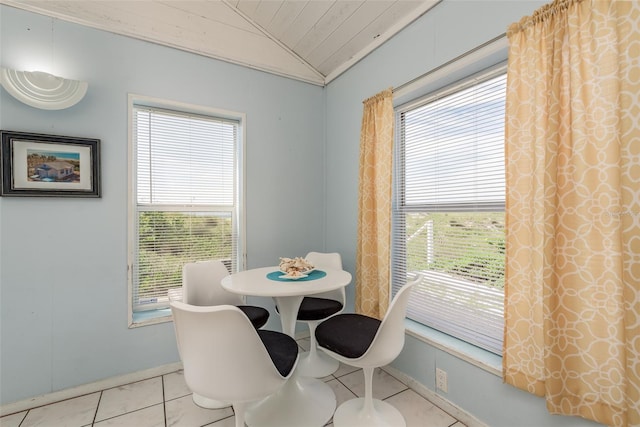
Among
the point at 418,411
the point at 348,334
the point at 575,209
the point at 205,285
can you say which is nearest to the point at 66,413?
the point at 205,285

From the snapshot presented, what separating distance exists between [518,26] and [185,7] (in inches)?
98.6

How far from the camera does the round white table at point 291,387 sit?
165 centimetres

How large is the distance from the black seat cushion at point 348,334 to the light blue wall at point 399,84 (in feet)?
1.69

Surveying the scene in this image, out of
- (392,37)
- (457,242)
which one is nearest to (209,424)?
(457,242)

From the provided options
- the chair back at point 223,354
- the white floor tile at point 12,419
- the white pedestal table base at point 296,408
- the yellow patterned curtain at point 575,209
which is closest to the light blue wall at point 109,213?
the white floor tile at point 12,419

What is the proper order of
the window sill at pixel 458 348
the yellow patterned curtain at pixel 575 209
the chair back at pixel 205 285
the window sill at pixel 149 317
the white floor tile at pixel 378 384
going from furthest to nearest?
the window sill at pixel 149 317 → the chair back at pixel 205 285 → the white floor tile at pixel 378 384 → the window sill at pixel 458 348 → the yellow patterned curtain at pixel 575 209

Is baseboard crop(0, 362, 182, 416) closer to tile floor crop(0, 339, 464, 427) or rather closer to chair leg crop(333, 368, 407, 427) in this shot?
tile floor crop(0, 339, 464, 427)

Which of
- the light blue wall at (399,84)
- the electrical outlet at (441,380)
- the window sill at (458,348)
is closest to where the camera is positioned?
the light blue wall at (399,84)

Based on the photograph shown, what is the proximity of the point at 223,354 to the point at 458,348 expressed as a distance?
1.44 m

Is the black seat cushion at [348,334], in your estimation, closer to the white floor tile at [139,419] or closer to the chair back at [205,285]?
the chair back at [205,285]

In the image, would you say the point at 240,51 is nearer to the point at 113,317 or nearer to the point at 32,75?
the point at 32,75

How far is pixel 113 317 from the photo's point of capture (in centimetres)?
217

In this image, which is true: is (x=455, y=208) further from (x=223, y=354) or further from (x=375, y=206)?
(x=223, y=354)

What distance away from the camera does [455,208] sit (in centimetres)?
198
